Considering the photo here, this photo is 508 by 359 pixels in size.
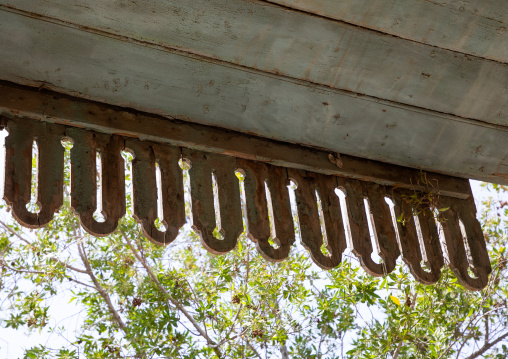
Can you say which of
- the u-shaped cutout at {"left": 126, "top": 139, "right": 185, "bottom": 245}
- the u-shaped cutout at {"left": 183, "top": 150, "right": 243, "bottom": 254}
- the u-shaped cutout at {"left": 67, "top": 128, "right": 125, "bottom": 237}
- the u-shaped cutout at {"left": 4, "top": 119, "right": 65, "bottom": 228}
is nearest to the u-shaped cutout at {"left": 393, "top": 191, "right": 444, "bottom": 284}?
the u-shaped cutout at {"left": 183, "top": 150, "right": 243, "bottom": 254}

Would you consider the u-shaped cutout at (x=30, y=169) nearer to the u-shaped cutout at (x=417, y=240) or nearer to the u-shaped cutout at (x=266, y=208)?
the u-shaped cutout at (x=266, y=208)

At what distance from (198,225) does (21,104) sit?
0.66 m

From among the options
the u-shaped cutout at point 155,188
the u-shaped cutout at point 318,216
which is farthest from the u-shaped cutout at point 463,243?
the u-shaped cutout at point 155,188

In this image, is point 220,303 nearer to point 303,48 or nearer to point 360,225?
point 360,225

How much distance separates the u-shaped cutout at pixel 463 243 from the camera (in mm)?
2338

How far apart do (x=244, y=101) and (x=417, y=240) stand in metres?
0.88

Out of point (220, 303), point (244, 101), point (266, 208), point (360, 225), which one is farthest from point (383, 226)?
point (220, 303)

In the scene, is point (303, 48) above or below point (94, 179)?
above

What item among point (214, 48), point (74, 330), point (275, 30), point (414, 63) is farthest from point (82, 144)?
point (74, 330)

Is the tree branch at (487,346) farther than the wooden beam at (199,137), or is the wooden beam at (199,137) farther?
the tree branch at (487,346)

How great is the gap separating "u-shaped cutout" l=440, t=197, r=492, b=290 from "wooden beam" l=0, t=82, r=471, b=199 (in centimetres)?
6

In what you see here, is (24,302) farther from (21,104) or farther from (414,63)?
(414,63)

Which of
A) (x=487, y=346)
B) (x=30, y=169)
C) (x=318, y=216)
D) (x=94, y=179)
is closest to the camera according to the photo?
(x=30, y=169)

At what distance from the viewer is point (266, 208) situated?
2.15 metres
